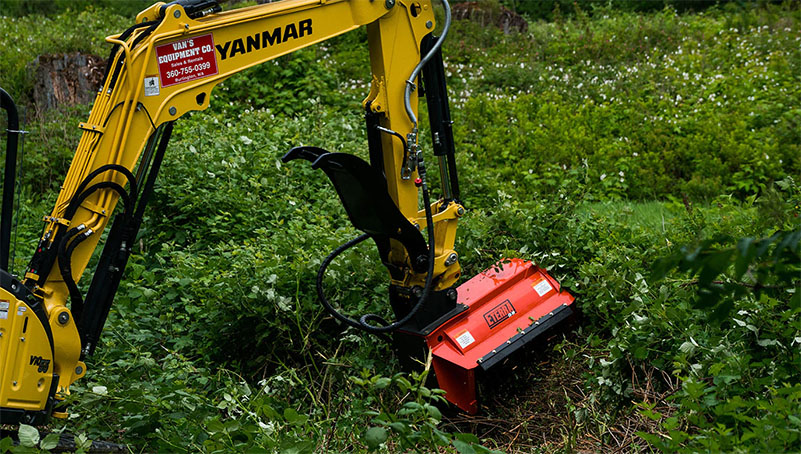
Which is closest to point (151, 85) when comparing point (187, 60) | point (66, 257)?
point (187, 60)

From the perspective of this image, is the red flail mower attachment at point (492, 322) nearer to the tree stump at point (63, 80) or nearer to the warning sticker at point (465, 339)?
the warning sticker at point (465, 339)

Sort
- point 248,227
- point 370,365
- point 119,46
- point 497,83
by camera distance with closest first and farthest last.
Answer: point 119,46 → point 370,365 → point 248,227 → point 497,83

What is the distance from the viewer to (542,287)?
4.82 m

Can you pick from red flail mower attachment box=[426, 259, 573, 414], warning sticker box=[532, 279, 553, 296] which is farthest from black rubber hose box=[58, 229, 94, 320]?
warning sticker box=[532, 279, 553, 296]

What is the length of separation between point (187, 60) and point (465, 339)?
2117 millimetres

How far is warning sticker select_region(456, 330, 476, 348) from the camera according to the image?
4371mm

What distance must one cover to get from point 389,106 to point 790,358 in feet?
7.77

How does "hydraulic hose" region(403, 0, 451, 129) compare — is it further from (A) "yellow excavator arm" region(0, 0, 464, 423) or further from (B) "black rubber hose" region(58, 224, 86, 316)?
(B) "black rubber hose" region(58, 224, 86, 316)

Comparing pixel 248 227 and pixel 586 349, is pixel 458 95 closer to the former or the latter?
pixel 248 227

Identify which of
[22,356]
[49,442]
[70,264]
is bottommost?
[49,442]

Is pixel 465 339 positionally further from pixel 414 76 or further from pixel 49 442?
pixel 49 442

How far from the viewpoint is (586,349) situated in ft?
15.3

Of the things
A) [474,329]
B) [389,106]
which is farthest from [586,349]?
[389,106]

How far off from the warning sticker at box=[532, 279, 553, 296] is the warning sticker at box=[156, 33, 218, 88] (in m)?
2.33
